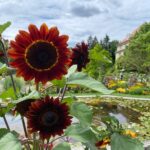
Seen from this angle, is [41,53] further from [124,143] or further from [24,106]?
[124,143]

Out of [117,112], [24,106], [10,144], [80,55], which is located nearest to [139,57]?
[117,112]

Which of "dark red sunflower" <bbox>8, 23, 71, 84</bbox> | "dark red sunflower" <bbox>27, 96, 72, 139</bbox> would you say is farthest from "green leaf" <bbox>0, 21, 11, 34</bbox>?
"dark red sunflower" <bbox>27, 96, 72, 139</bbox>

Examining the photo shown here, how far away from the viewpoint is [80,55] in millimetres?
1276

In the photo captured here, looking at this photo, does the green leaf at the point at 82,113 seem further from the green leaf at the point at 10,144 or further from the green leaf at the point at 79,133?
the green leaf at the point at 10,144

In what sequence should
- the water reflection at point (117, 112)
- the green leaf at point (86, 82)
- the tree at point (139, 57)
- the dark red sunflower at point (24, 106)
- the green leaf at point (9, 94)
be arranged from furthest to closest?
the tree at point (139, 57) < the water reflection at point (117, 112) < the green leaf at point (9, 94) < the dark red sunflower at point (24, 106) < the green leaf at point (86, 82)

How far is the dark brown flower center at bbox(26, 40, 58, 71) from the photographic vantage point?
1062mm

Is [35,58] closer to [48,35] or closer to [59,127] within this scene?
[48,35]

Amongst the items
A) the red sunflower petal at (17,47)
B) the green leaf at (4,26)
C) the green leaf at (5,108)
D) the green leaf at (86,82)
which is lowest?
the green leaf at (5,108)

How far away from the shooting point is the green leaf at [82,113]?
1095 millimetres

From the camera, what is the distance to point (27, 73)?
1.08 metres

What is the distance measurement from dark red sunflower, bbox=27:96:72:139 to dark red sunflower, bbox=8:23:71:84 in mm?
71

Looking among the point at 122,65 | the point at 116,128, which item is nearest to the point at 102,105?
the point at 116,128

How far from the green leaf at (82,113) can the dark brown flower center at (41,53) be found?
14 centimetres

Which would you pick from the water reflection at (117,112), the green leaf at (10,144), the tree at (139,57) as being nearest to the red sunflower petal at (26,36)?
the green leaf at (10,144)
